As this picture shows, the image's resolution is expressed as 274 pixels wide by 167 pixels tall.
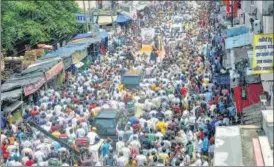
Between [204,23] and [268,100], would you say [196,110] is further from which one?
[204,23]

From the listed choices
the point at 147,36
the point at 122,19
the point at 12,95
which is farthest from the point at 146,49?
the point at 122,19

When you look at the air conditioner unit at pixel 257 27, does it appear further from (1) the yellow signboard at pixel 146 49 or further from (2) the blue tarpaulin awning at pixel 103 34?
(2) the blue tarpaulin awning at pixel 103 34

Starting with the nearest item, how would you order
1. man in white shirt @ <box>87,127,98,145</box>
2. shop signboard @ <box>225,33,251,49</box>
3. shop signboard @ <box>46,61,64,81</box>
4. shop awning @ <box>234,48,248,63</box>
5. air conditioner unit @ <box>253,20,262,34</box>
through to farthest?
man in white shirt @ <box>87,127,98,145</box> < air conditioner unit @ <box>253,20,262,34</box> < shop awning @ <box>234,48,248,63</box> < shop signboard @ <box>225,33,251,49</box> < shop signboard @ <box>46,61,64,81</box>

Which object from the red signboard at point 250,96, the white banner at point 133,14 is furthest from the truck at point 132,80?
the white banner at point 133,14

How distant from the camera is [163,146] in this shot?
16.0 meters

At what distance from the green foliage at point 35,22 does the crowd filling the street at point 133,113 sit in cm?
274

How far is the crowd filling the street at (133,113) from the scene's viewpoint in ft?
52.5

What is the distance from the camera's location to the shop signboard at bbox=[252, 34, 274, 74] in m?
14.2

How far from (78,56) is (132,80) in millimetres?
5308

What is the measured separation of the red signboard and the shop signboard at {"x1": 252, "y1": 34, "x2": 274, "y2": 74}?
14.3ft

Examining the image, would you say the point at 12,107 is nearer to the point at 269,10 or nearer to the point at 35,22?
the point at 35,22

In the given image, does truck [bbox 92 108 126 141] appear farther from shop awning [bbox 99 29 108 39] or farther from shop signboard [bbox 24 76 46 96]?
shop awning [bbox 99 29 108 39]

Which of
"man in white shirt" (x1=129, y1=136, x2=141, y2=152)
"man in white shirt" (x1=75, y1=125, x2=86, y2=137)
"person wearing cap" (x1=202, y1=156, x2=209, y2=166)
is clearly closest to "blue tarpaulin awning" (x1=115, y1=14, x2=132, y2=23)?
"man in white shirt" (x1=75, y1=125, x2=86, y2=137)

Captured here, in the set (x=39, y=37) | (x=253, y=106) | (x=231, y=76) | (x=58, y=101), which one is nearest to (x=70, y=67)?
(x=39, y=37)
